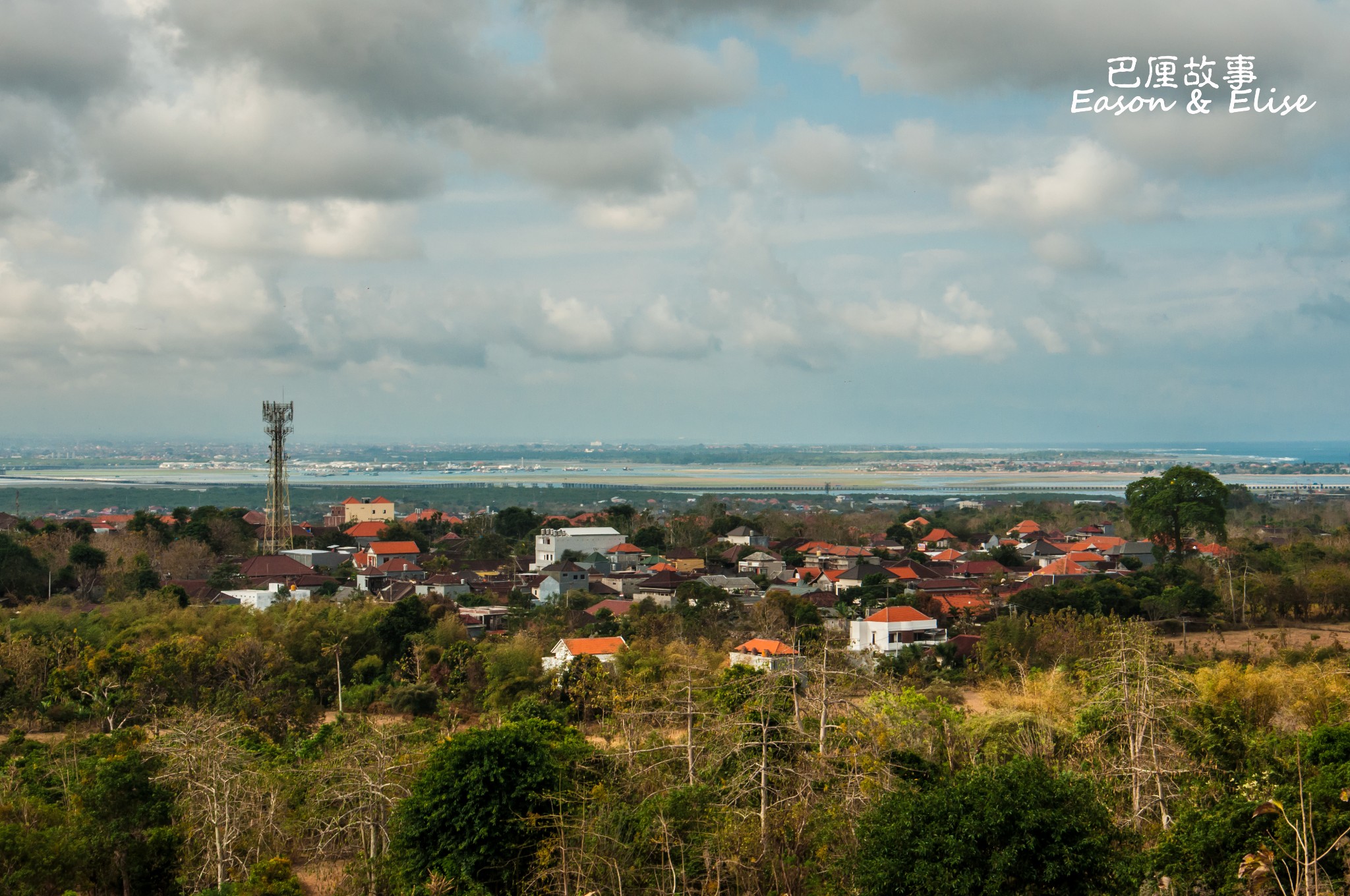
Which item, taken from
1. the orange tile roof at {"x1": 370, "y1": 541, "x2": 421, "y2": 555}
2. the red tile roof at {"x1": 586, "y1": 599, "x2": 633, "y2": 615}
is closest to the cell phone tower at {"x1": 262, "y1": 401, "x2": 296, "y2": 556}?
the orange tile roof at {"x1": 370, "y1": 541, "x2": 421, "y2": 555}

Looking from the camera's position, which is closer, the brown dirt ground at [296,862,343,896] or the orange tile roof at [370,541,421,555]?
the brown dirt ground at [296,862,343,896]

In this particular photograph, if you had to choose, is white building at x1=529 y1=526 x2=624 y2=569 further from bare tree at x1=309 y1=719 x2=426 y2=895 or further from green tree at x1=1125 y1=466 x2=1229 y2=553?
bare tree at x1=309 y1=719 x2=426 y2=895

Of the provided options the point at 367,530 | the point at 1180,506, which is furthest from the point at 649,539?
the point at 1180,506

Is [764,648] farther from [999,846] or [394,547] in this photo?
[394,547]

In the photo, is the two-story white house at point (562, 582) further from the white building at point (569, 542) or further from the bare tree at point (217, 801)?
the bare tree at point (217, 801)

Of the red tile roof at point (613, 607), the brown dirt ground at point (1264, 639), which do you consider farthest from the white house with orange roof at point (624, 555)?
the brown dirt ground at point (1264, 639)

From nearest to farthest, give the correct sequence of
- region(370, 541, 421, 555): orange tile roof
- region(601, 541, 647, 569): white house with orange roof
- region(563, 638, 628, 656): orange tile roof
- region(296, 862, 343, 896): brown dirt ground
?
region(296, 862, 343, 896): brown dirt ground, region(563, 638, 628, 656): orange tile roof, region(370, 541, 421, 555): orange tile roof, region(601, 541, 647, 569): white house with orange roof
